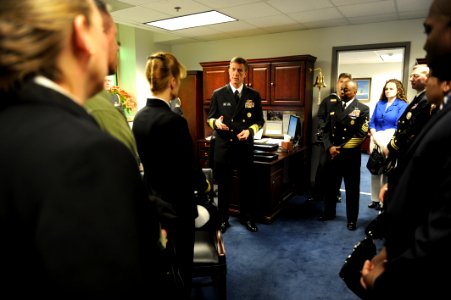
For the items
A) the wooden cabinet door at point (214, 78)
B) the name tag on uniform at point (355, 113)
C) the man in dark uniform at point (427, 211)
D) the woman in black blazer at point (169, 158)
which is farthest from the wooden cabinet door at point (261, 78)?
the man in dark uniform at point (427, 211)

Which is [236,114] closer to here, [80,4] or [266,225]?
[266,225]

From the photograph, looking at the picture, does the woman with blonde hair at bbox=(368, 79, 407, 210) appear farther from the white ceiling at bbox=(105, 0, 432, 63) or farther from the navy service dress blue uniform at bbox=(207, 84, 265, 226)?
the navy service dress blue uniform at bbox=(207, 84, 265, 226)

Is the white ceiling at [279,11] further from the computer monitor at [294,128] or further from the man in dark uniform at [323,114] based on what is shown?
the computer monitor at [294,128]

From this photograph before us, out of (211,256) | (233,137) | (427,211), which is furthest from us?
(233,137)

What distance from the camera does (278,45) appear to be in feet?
A: 15.9

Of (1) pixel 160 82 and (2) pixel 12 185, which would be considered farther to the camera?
(1) pixel 160 82

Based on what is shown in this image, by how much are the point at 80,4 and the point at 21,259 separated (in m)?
0.45

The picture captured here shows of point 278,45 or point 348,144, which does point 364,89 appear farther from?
point 348,144

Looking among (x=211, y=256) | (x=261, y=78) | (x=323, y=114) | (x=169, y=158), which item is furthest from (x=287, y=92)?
(x=169, y=158)

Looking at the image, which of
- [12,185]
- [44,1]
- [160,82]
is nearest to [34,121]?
[12,185]

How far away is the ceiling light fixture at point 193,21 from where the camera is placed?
388 centimetres

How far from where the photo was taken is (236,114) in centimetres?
321

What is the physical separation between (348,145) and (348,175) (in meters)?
0.33

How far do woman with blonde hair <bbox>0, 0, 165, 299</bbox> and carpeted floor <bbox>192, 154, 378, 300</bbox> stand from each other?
196 cm
